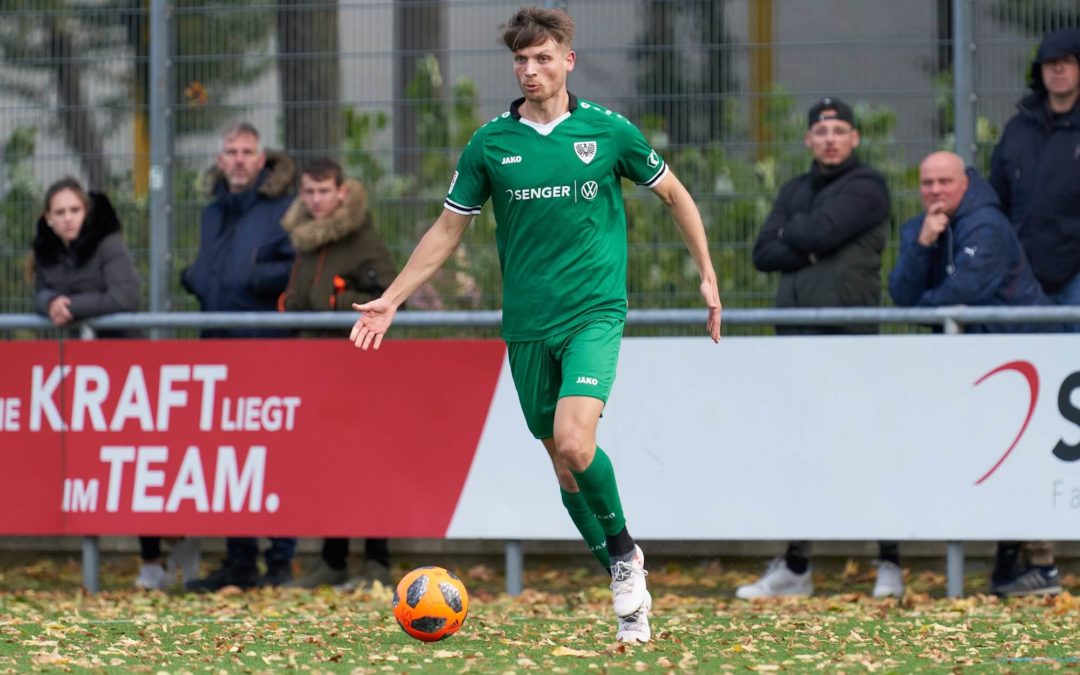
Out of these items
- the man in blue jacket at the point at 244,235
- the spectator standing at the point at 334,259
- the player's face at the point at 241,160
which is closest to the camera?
the spectator standing at the point at 334,259

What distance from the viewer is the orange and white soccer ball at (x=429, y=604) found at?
7.21m

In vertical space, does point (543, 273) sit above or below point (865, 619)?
above

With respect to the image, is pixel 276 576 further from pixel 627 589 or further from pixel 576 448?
pixel 576 448

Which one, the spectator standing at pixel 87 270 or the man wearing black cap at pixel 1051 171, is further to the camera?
the spectator standing at pixel 87 270

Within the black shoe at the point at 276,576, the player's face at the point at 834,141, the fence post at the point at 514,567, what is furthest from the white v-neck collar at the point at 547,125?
the black shoe at the point at 276,576

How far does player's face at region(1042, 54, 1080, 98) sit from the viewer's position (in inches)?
386

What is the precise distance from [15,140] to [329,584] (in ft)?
11.9

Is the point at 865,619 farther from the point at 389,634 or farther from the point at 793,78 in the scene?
the point at 793,78

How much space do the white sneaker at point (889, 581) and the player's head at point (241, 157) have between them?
4336 mm

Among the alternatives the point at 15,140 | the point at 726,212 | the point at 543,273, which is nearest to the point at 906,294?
the point at 726,212

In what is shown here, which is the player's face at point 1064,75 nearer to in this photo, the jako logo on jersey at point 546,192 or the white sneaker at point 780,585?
the white sneaker at point 780,585

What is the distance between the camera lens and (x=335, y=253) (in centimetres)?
1058

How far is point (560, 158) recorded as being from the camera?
746cm

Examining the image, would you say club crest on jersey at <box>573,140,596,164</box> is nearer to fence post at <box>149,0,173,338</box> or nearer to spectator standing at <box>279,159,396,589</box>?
spectator standing at <box>279,159,396,589</box>
